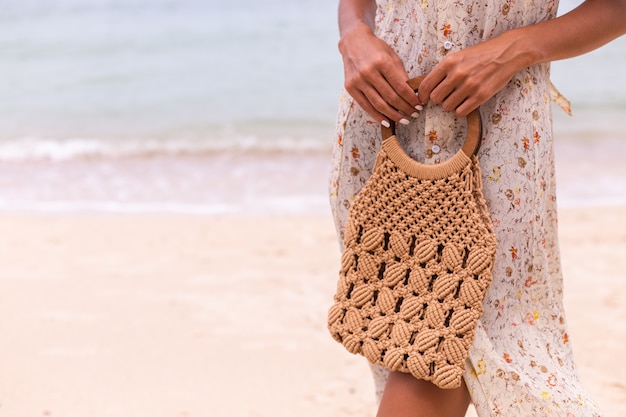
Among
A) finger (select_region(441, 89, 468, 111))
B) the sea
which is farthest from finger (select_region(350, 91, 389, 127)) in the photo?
the sea

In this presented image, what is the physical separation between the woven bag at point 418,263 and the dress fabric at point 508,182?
5 cm

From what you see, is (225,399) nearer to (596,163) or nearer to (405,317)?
(405,317)

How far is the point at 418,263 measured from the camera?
1.44 meters

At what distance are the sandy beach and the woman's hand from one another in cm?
177

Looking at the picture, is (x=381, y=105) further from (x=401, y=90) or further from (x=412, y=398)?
(x=412, y=398)

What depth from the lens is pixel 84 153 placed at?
307 inches

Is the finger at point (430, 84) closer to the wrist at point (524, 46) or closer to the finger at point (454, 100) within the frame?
the finger at point (454, 100)

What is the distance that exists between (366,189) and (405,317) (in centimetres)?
24

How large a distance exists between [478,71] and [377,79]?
0.17 meters

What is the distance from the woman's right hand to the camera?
4.66ft

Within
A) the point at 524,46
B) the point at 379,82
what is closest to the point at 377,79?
the point at 379,82

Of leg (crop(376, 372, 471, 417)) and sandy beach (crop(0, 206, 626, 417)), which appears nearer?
leg (crop(376, 372, 471, 417))

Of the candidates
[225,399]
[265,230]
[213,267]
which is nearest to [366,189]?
[225,399]

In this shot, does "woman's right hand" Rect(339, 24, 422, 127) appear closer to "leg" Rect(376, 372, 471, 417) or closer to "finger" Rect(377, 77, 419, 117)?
"finger" Rect(377, 77, 419, 117)
